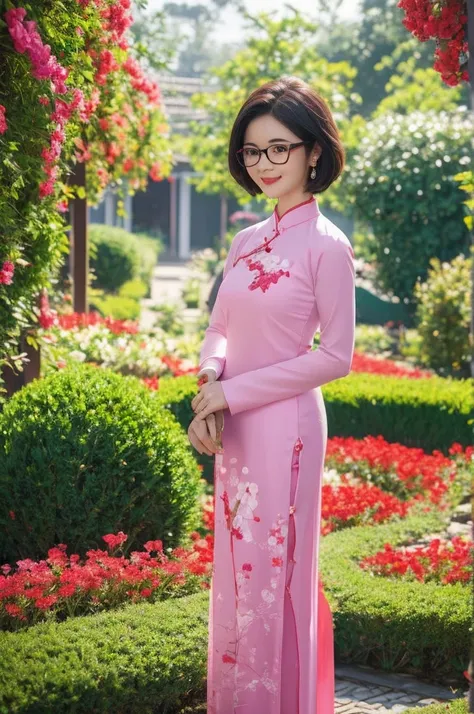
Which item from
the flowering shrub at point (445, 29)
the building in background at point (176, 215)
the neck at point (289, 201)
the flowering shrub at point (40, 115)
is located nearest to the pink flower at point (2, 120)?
the flowering shrub at point (40, 115)

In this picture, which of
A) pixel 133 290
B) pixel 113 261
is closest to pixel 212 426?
pixel 133 290

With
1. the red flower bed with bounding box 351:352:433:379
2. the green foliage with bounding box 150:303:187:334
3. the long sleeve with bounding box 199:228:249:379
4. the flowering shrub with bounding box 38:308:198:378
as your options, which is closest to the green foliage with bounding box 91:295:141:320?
the green foliage with bounding box 150:303:187:334

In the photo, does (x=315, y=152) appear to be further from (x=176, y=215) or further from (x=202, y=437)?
(x=176, y=215)

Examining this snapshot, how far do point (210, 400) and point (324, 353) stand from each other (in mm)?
344

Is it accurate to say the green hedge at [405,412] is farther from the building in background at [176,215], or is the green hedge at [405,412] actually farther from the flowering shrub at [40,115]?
the building in background at [176,215]

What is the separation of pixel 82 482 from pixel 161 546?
410 mm

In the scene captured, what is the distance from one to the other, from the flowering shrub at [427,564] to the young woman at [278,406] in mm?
1841

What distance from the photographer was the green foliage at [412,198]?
47.7ft

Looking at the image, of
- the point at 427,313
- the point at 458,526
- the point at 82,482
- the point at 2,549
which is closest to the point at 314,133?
the point at 82,482

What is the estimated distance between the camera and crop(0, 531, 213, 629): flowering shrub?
12.8ft

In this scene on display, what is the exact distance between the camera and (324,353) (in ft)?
9.84

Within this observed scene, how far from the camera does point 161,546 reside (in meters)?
4.46

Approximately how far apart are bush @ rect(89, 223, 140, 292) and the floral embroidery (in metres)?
16.7

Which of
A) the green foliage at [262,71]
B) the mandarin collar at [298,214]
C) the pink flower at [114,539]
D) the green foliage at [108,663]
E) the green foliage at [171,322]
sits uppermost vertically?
the green foliage at [262,71]
